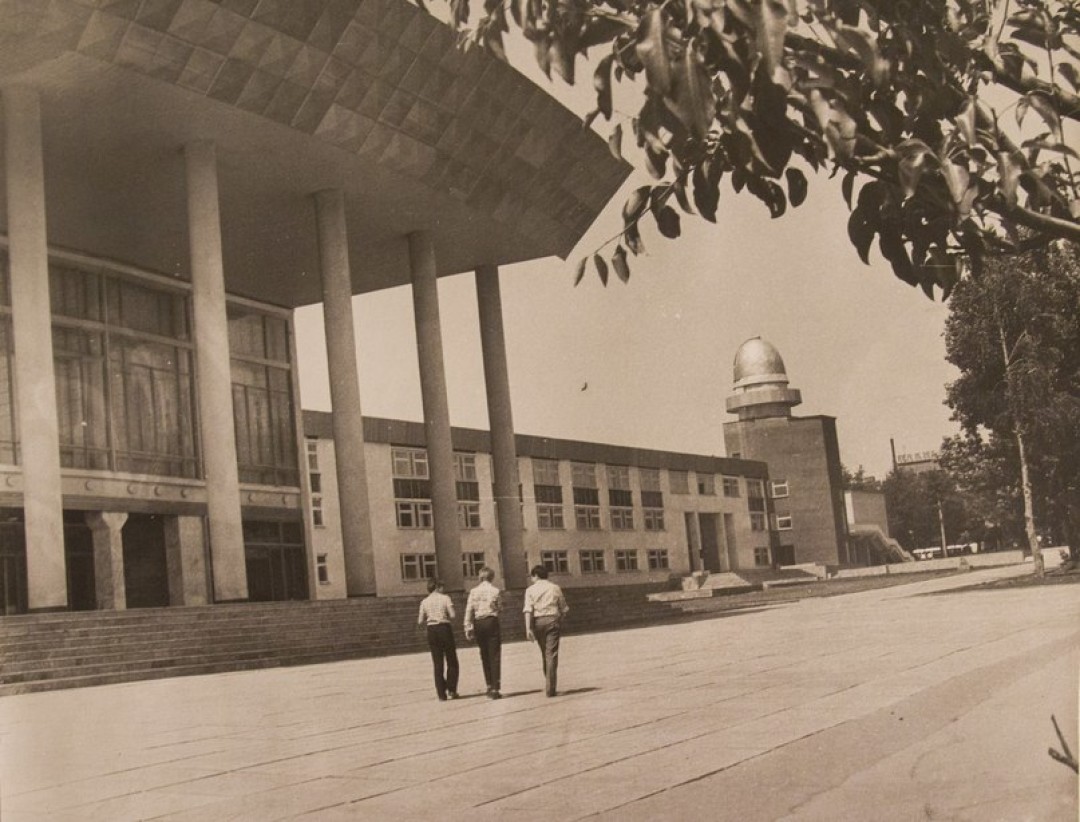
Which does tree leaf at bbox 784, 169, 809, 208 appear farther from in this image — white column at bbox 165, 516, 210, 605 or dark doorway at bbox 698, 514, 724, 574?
dark doorway at bbox 698, 514, 724, 574

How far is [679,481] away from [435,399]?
128 ft

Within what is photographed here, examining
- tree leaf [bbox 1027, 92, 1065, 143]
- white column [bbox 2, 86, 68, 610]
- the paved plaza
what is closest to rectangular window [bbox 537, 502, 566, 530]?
white column [bbox 2, 86, 68, 610]

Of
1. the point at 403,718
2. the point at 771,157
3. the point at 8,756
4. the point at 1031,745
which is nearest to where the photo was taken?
the point at 771,157

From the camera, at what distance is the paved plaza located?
7.85 m

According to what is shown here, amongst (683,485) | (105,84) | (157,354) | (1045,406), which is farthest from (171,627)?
(683,485)

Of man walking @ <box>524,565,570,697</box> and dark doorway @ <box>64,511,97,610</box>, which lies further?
dark doorway @ <box>64,511,97,610</box>

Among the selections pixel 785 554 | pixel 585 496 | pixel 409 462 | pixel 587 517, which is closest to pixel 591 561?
pixel 587 517

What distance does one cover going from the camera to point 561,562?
65375 millimetres

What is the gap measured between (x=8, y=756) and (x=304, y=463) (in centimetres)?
3273

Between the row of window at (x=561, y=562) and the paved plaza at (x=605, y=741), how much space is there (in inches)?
1295

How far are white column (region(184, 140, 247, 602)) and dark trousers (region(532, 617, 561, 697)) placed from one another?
58.4 feet

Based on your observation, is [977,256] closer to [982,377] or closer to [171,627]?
[982,377]

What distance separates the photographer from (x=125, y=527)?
37.2 metres

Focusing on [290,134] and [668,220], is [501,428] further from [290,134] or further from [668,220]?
[668,220]
